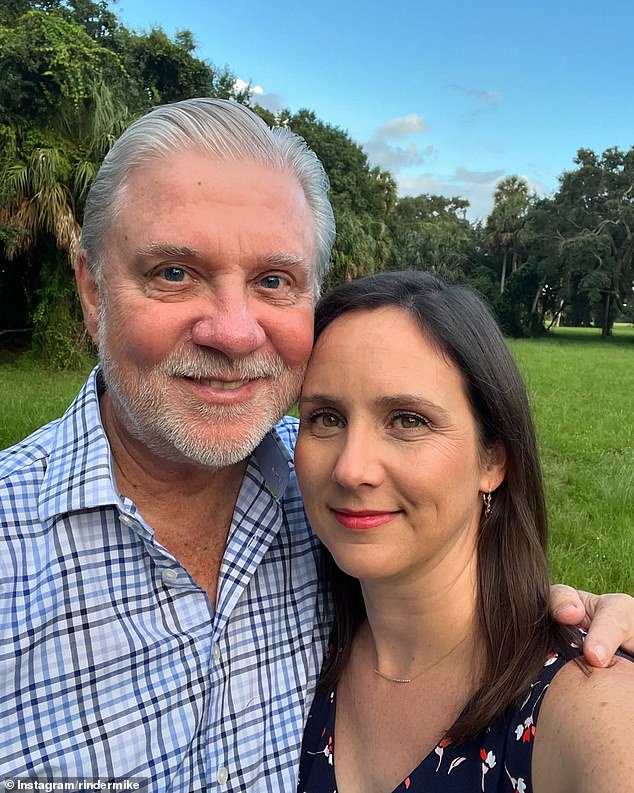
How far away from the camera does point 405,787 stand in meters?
1.59

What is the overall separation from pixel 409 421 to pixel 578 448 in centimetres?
792

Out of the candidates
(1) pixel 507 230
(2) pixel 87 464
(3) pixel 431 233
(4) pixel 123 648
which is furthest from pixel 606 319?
(4) pixel 123 648

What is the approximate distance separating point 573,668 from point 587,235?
42.8 m

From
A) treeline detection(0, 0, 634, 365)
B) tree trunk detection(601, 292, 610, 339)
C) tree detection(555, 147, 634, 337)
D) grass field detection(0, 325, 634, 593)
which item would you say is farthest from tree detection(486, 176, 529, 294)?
grass field detection(0, 325, 634, 593)

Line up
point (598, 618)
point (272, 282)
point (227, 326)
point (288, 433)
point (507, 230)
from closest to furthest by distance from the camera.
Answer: point (598, 618), point (227, 326), point (272, 282), point (288, 433), point (507, 230)

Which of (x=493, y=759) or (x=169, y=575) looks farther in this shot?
(x=169, y=575)

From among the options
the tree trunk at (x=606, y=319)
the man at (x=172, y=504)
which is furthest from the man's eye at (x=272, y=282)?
the tree trunk at (x=606, y=319)

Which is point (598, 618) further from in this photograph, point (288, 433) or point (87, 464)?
point (87, 464)

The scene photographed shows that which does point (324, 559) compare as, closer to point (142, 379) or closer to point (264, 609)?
point (264, 609)

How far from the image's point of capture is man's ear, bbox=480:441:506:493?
6.05 feet

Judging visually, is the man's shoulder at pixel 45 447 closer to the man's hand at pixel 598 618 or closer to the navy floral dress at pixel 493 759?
the navy floral dress at pixel 493 759

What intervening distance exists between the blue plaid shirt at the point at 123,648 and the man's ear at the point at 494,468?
0.66 meters

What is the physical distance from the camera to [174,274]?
174cm

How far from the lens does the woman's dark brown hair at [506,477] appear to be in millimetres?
1675
